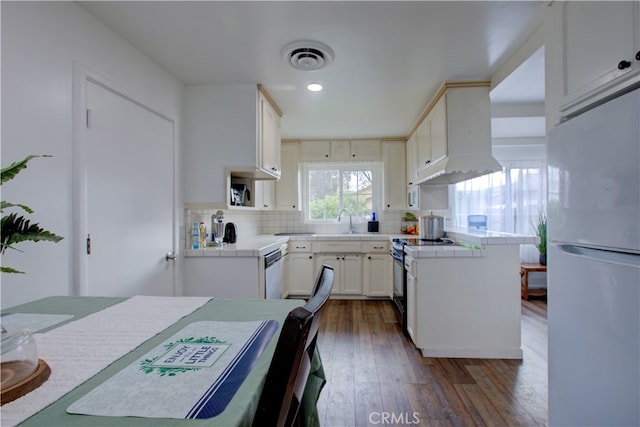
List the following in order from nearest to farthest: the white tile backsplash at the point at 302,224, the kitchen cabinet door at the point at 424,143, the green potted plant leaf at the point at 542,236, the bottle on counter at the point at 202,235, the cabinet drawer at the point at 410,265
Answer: the cabinet drawer at the point at 410,265 → the bottle on counter at the point at 202,235 → the kitchen cabinet door at the point at 424,143 → the green potted plant leaf at the point at 542,236 → the white tile backsplash at the point at 302,224

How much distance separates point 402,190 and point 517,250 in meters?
2.03

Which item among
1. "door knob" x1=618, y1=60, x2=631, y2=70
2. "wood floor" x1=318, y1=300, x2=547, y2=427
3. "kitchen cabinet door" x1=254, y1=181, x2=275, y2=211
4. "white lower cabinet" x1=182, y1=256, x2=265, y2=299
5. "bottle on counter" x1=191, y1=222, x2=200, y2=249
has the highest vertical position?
"door knob" x1=618, y1=60, x2=631, y2=70

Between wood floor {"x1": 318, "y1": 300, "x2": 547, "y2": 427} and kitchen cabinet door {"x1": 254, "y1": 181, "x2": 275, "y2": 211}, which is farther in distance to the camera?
kitchen cabinet door {"x1": 254, "y1": 181, "x2": 275, "y2": 211}

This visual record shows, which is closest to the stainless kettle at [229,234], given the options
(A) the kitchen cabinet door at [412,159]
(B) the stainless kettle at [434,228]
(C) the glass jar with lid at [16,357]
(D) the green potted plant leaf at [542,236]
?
(B) the stainless kettle at [434,228]

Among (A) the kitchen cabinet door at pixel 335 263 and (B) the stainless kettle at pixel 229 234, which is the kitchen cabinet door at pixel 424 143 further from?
(B) the stainless kettle at pixel 229 234

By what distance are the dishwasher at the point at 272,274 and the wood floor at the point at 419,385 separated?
62 centimetres

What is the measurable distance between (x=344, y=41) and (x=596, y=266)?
Answer: 67.8 inches

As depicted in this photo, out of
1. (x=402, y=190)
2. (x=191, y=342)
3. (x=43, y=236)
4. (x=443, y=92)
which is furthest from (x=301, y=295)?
(x=43, y=236)

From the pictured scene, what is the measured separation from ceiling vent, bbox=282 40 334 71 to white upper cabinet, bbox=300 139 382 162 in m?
2.11

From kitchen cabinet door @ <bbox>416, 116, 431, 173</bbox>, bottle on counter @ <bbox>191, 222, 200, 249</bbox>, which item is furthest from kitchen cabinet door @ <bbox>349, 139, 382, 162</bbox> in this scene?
bottle on counter @ <bbox>191, 222, 200, 249</bbox>

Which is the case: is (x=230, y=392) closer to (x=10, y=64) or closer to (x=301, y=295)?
(x=10, y=64)

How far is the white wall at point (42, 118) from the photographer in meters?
1.20

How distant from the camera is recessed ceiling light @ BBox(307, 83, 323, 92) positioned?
2.46 meters

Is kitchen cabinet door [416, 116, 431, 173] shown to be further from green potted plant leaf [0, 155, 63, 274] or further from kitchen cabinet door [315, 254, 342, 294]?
green potted plant leaf [0, 155, 63, 274]
